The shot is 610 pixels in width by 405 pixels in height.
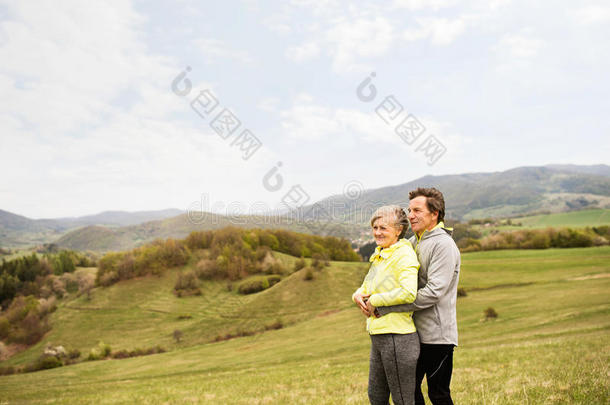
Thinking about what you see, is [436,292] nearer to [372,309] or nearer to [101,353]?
[372,309]

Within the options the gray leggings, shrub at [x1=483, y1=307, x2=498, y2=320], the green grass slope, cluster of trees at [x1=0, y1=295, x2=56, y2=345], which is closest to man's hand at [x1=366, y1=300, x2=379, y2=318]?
the gray leggings

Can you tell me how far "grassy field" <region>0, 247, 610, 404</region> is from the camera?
8.77 meters

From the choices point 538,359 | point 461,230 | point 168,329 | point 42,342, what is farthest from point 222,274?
point 538,359

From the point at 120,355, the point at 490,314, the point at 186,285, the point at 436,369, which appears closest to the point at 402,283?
the point at 436,369

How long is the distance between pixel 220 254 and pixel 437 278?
114181 mm

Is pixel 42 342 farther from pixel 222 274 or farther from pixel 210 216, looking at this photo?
pixel 210 216

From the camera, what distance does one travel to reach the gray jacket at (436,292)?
3.73 metres

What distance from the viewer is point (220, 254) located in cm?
11312

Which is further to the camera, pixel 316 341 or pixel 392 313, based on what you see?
pixel 316 341

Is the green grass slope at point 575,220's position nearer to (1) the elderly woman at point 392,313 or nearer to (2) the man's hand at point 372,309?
(1) the elderly woman at point 392,313

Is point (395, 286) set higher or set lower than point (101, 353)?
higher

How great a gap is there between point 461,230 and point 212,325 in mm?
69246

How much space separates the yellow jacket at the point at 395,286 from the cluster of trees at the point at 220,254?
9703 cm

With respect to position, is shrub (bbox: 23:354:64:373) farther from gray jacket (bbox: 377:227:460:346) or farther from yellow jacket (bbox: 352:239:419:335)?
gray jacket (bbox: 377:227:460:346)
